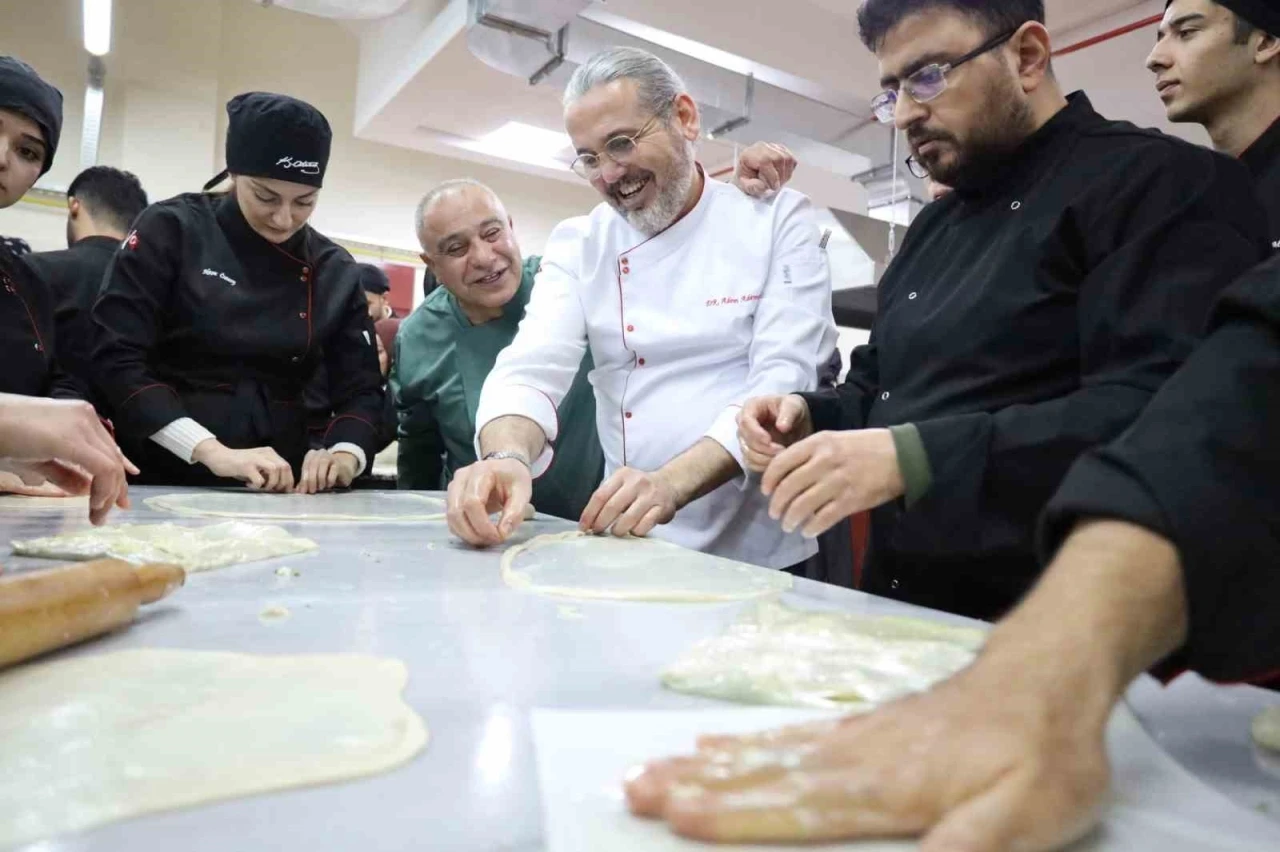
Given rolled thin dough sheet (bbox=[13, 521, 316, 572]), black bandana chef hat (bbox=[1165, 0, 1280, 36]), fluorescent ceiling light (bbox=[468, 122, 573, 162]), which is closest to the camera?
black bandana chef hat (bbox=[1165, 0, 1280, 36])

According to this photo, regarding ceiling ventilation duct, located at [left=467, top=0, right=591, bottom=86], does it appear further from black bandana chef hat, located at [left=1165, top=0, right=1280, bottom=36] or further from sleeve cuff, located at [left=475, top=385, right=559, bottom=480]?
black bandana chef hat, located at [left=1165, top=0, right=1280, bottom=36]

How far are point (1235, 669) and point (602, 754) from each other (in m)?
0.43

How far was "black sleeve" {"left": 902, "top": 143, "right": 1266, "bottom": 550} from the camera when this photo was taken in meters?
1.00

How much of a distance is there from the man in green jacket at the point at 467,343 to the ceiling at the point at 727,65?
6.20 feet

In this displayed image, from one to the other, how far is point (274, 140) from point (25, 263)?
77 centimetres

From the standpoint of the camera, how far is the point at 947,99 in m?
1.28

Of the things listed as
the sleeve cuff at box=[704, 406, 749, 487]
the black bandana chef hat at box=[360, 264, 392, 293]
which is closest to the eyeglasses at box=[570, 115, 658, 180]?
the sleeve cuff at box=[704, 406, 749, 487]

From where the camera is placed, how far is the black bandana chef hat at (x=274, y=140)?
2.19m

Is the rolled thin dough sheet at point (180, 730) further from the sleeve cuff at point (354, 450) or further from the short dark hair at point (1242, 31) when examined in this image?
the short dark hair at point (1242, 31)

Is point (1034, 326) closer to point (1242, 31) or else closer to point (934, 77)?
point (934, 77)

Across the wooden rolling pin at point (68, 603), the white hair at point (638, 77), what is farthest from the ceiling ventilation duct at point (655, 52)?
the wooden rolling pin at point (68, 603)

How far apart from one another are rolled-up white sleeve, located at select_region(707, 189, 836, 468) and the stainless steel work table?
0.59 m

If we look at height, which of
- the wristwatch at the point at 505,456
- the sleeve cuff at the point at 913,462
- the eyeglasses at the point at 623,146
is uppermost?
the eyeglasses at the point at 623,146

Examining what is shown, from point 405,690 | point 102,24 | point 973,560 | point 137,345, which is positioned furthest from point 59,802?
point 102,24
